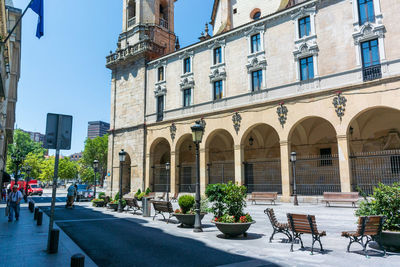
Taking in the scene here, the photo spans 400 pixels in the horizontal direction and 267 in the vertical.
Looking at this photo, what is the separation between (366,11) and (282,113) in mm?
8271

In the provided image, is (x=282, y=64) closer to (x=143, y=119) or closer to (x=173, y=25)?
(x=143, y=119)

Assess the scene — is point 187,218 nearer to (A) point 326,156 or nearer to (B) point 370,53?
(B) point 370,53

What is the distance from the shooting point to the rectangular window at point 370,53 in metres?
17.7

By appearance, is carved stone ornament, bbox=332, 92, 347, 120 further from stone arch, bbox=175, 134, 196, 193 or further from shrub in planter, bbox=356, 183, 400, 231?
stone arch, bbox=175, 134, 196, 193

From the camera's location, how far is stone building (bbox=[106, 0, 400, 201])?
18047 mm

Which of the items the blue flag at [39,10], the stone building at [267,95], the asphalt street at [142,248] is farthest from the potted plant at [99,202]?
the blue flag at [39,10]

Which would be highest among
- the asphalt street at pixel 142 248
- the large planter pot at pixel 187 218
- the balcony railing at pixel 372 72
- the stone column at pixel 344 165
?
the balcony railing at pixel 372 72

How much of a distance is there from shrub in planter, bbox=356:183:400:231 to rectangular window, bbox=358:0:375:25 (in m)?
14.9

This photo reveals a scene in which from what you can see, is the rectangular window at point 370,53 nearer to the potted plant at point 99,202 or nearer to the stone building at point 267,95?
the stone building at point 267,95

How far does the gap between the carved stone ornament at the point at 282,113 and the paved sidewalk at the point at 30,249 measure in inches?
629

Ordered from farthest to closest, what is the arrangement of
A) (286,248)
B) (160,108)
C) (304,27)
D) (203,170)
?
(160,108)
(203,170)
(304,27)
(286,248)

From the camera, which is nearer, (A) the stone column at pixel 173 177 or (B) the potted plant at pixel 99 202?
(B) the potted plant at pixel 99 202

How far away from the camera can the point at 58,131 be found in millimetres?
6844

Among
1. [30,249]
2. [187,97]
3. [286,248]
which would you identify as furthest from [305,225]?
[187,97]
